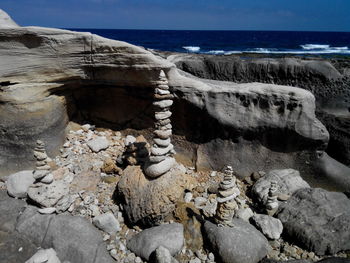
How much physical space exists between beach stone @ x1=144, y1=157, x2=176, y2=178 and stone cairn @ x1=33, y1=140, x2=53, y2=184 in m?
1.66

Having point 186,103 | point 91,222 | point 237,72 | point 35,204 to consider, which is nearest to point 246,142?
point 186,103

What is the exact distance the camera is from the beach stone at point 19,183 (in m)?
4.68

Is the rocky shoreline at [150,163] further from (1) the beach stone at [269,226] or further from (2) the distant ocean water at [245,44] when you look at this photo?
(2) the distant ocean water at [245,44]

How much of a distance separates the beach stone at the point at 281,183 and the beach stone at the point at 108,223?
Result: 2652 millimetres

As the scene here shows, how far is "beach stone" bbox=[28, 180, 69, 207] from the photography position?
4.29 metres

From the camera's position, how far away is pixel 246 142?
17.4 ft

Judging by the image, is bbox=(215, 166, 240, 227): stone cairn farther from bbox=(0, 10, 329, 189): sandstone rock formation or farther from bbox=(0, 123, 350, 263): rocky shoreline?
bbox=(0, 10, 329, 189): sandstone rock formation

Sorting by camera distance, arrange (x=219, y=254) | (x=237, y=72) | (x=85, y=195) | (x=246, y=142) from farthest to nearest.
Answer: (x=237, y=72)
(x=246, y=142)
(x=85, y=195)
(x=219, y=254)

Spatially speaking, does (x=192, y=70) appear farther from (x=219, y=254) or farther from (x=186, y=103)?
(x=219, y=254)

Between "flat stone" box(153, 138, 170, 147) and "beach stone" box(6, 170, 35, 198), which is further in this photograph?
"beach stone" box(6, 170, 35, 198)

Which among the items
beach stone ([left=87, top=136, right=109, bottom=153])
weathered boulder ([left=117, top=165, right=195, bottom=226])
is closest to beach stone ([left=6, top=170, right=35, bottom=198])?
beach stone ([left=87, top=136, right=109, bottom=153])

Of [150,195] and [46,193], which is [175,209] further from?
[46,193]

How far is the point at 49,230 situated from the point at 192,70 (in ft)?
24.7

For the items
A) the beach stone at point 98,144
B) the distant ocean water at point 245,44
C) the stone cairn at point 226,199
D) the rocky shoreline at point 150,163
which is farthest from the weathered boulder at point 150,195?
the distant ocean water at point 245,44
